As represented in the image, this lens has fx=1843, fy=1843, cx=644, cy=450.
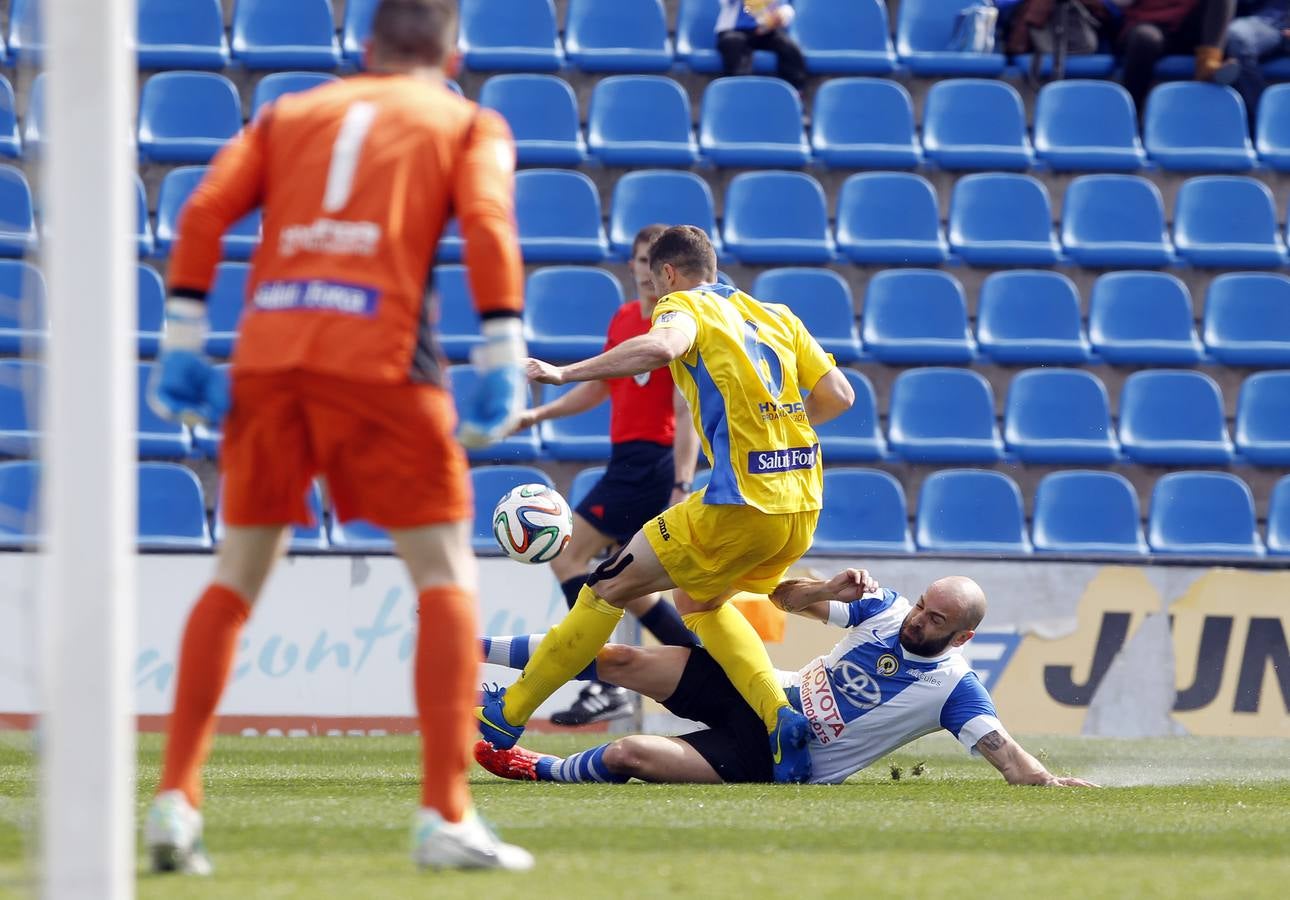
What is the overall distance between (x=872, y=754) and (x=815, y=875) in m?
2.75

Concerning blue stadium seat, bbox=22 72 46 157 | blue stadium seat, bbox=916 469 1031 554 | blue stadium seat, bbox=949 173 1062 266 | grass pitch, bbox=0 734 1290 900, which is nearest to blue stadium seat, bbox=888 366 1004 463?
blue stadium seat, bbox=916 469 1031 554

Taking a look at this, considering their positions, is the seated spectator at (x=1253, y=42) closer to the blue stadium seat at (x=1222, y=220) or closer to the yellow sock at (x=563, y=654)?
the blue stadium seat at (x=1222, y=220)

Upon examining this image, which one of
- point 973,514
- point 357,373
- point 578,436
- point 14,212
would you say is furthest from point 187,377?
point 14,212

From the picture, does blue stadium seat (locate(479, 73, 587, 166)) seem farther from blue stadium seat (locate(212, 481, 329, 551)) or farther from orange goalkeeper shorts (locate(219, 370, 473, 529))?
orange goalkeeper shorts (locate(219, 370, 473, 529))

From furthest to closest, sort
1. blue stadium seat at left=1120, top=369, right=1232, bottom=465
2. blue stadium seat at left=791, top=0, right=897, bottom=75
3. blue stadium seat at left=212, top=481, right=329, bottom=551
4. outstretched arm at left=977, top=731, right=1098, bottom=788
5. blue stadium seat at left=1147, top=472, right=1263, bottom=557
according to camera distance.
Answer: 1. blue stadium seat at left=791, top=0, right=897, bottom=75
2. blue stadium seat at left=1120, top=369, right=1232, bottom=465
3. blue stadium seat at left=1147, top=472, right=1263, bottom=557
4. blue stadium seat at left=212, top=481, right=329, bottom=551
5. outstretched arm at left=977, top=731, right=1098, bottom=788

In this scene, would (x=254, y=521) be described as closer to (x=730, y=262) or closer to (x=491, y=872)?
(x=491, y=872)

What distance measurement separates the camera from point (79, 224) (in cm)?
300

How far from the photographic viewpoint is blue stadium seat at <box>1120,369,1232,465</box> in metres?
10.9

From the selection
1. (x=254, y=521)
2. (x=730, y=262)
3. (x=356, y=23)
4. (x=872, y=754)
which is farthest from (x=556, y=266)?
(x=254, y=521)

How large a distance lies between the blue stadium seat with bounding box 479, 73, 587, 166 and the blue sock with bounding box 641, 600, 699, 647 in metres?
4.42

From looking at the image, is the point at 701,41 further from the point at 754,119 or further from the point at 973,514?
the point at 973,514

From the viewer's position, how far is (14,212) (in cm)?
1049

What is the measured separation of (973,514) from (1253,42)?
4.34 m

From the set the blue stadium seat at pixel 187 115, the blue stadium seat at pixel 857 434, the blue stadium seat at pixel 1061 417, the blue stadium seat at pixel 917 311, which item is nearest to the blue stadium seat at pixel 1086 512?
the blue stadium seat at pixel 1061 417
